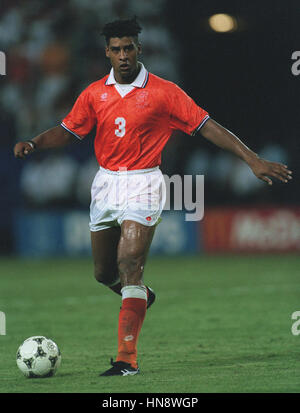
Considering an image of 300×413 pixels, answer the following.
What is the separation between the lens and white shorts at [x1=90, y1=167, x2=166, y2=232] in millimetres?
5922

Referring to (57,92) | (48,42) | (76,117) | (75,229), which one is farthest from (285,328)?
(48,42)

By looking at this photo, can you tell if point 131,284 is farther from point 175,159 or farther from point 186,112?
point 175,159

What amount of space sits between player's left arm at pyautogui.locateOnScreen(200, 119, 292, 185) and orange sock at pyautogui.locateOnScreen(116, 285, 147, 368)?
1.16m

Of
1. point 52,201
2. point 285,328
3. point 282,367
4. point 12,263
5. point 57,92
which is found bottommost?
point 282,367

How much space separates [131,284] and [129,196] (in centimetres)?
66

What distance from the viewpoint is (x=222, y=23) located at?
18.8m

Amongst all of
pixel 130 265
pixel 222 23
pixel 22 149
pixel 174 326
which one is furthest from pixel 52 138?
pixel 222 23

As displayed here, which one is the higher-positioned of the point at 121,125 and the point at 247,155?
the point at 121,125

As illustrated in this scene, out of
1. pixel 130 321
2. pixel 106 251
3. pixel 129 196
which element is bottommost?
pixel 130 321

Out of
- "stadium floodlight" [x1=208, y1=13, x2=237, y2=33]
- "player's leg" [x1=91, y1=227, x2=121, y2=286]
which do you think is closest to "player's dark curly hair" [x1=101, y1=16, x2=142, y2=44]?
"player's leg" [x1=91, y1=227, x2=121, y2=286]

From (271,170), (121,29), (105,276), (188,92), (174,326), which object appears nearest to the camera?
(271,170)

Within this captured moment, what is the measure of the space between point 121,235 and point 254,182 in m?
11.7

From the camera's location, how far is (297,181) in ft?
55.8

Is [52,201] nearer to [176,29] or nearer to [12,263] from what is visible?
[12,263]
